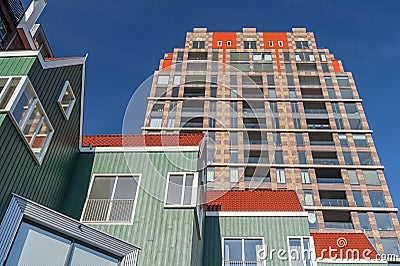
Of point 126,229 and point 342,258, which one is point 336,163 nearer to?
point 342,258

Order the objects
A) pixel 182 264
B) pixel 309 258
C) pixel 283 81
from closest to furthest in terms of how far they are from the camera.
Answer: pixel 182 264 < pixel 309 258 < pixel 283 81

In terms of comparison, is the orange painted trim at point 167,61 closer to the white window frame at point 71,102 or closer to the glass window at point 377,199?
the glass window at point 377,199

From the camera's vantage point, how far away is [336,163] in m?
50.0

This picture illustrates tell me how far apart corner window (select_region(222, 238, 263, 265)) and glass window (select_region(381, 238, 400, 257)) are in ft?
98.9

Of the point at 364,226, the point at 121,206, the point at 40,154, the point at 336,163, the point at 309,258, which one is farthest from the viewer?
the point at 336,163

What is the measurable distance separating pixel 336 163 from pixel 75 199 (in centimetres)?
4216

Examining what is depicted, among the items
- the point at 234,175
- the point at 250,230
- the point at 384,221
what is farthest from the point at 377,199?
the point at 250,230

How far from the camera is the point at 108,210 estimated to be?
1402cm

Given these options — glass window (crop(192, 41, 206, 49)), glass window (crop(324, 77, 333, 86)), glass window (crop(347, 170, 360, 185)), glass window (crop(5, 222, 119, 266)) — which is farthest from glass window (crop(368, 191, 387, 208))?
glass window (crop(5, 222, 119, 266))

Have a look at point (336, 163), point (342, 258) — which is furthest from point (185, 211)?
point (336, 163)

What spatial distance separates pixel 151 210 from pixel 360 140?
1760 inches

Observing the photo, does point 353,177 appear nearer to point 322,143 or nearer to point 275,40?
point 322,143

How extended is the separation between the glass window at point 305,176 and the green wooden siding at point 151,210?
35452mm

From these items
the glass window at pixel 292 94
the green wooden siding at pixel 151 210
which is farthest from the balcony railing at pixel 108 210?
the glass window at pixel 292 94
